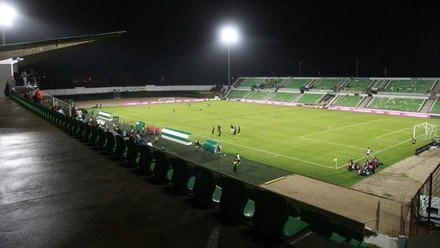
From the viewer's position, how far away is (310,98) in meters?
78.9

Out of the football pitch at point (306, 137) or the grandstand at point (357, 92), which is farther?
the grandstand at point (357, 92)

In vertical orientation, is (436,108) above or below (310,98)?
below

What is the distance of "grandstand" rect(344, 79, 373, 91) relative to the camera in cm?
7700

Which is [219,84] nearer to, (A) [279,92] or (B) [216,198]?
(A) [279,92]

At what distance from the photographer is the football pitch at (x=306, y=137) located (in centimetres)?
2850

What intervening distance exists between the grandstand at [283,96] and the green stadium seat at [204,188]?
246ft

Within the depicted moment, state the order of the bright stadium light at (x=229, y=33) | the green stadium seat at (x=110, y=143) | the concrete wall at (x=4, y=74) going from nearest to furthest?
the green stadium seat at (x=110, y=143) → the concrete wall at (x=4, y=74) → the bright stadium light at (x=229, y=33)

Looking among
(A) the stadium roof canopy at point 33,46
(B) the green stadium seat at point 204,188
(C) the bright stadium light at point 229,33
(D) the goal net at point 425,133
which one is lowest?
(D) the goal net at point 425,133

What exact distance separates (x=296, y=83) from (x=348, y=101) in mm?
20551

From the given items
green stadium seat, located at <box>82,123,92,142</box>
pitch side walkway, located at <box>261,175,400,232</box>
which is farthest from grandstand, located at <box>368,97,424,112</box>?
green stadium seat, located at <box>82,123,92,142</box>

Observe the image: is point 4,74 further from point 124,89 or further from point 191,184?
point 124,89

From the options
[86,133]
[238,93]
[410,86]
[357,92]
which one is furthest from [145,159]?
[238,93]

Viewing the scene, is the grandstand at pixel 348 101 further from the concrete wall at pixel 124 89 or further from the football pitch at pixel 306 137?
the concrete wall at pixel 124 89

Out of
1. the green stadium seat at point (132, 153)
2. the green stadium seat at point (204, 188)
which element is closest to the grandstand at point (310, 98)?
the green stadium seat at point (132, 153)
